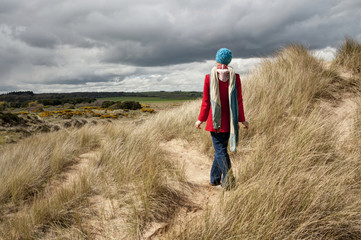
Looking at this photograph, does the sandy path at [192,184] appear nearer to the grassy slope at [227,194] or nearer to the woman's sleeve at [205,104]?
the grassy slope at [227,194]

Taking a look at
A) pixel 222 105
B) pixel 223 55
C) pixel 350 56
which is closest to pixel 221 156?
pixel 222 105

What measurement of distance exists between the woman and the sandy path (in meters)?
0.34

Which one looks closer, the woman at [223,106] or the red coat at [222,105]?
the woman at [223,106]

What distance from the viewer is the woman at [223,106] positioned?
8.98 feet

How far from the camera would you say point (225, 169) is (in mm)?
2848

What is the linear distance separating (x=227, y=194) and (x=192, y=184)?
Answer: 900mm

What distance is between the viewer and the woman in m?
2.74

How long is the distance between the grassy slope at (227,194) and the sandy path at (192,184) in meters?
0.13

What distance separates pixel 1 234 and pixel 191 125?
445cm

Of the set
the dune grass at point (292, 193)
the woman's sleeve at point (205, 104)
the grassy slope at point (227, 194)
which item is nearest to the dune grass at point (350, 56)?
the grassy slope at point (227, 194)

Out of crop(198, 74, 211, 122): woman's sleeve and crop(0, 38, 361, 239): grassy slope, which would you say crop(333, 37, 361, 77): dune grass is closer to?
crop(0, 38, 361, 239): grassy slope

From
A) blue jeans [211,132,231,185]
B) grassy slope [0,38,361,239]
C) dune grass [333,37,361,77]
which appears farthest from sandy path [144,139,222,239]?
dune grass [333,37,361,77]

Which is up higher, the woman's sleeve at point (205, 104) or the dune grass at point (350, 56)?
the dune grass at point (350, 56)

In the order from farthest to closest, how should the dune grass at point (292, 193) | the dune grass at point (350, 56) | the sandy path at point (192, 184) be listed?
1. the dune grass at point (350, 56)
2. the sandy path at point (192, 184)
3. the dune grass at point (292, 193)
